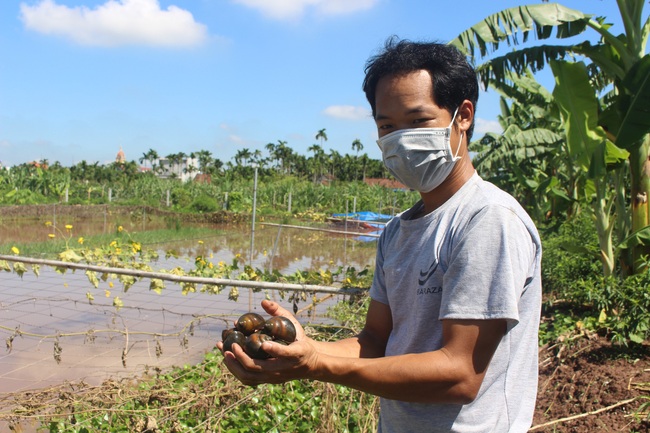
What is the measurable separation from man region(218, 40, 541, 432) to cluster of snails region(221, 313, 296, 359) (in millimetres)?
29

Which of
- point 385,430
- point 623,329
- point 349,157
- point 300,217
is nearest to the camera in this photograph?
point 385,430

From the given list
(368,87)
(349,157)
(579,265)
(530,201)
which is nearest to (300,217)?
(530,201)

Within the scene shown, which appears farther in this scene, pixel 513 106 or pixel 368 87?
pixel 513 106

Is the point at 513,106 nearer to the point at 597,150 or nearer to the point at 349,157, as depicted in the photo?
the point at 597,150

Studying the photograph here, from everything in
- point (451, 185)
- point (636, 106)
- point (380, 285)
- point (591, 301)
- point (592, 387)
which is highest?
point (636, 106)

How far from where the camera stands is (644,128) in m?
4.80

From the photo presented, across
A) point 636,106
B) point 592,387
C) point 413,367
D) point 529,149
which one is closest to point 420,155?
point 413,367

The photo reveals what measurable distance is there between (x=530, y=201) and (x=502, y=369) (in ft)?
37.5

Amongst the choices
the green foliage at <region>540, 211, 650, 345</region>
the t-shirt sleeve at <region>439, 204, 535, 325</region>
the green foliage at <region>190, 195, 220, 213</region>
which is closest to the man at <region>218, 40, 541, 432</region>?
the t-shirt sleeve at <region>439, 204, 535, 325</region>

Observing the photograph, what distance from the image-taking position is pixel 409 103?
134 centimetres

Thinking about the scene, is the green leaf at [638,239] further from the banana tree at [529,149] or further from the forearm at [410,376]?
the forearm at [410,376]

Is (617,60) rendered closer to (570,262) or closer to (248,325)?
(570,262)

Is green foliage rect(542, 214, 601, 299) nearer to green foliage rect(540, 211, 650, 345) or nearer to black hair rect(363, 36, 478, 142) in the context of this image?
green foliage rect(540, 211, 650, 345)

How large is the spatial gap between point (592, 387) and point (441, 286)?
10.9ft
